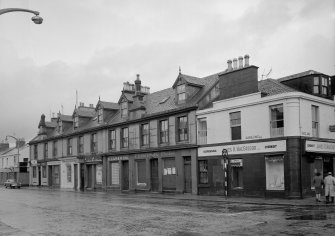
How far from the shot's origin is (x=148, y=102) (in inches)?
1654

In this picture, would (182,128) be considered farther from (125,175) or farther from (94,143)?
(94,143)

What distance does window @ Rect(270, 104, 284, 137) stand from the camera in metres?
26.7

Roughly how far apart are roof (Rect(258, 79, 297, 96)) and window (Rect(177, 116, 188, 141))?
22.1ft

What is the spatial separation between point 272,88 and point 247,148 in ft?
15.3

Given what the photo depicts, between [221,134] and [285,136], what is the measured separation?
18.6 ft

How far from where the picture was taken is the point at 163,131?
119 feet

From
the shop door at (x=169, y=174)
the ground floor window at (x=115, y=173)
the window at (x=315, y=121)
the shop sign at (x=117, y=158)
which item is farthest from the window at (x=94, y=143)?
the window at (x=315, y=121)

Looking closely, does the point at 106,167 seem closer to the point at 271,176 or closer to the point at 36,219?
the point at 271,176

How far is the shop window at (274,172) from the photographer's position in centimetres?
2642

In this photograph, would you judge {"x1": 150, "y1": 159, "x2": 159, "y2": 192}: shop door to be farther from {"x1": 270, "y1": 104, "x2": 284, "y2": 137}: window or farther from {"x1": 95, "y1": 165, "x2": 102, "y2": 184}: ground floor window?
{"x1": 270, "y1": 104, "x2": 284, "y2": 137}: window

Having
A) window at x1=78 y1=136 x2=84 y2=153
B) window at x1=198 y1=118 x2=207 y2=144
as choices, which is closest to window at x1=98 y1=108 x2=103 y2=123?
window at x1=78 y1=136 x2=84 y2=153

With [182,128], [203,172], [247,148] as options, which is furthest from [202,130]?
[247,148]

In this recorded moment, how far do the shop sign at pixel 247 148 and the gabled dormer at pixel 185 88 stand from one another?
5285 mm

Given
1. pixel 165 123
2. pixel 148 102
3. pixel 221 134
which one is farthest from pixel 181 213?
pixel 148 102
